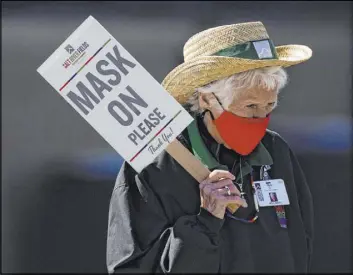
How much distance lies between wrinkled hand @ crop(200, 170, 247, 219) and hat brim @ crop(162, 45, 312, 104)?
0.27m

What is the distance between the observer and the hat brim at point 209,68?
2240 millimetres

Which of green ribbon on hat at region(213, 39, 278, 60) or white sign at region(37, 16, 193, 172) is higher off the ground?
white sign at region(37, 16, 193, 172)

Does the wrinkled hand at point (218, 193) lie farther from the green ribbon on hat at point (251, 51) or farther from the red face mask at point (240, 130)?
the green ribbon on hat at point (251, 51)

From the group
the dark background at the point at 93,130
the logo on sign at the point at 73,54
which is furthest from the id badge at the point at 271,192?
the dark background at the point at 93,130

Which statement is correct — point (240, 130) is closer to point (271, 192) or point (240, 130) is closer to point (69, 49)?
point (271, 192)

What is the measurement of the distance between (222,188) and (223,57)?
13.7 inches

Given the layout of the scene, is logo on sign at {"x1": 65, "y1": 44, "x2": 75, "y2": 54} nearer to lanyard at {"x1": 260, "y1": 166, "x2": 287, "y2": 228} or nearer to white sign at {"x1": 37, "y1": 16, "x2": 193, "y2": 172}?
white sign at {"x1": 37, "y1": 16, "x2": 193, "y2": 172}

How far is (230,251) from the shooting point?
2.20m

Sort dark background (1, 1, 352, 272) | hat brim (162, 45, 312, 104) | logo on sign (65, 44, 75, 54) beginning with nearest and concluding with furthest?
logo on sign (65, 44, 75, 54) → hat brim (162, 45, 312, 104) → dark background (1, 1, 352, 272)

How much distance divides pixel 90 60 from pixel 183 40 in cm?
362

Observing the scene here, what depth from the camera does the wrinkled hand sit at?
2111mm

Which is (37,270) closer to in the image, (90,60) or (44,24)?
(44,24)

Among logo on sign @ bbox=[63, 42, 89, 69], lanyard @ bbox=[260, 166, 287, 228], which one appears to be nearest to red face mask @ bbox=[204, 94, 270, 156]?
lanyard @ bbox=[260, 166, 287, 228]

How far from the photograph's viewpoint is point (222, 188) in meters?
2.14
